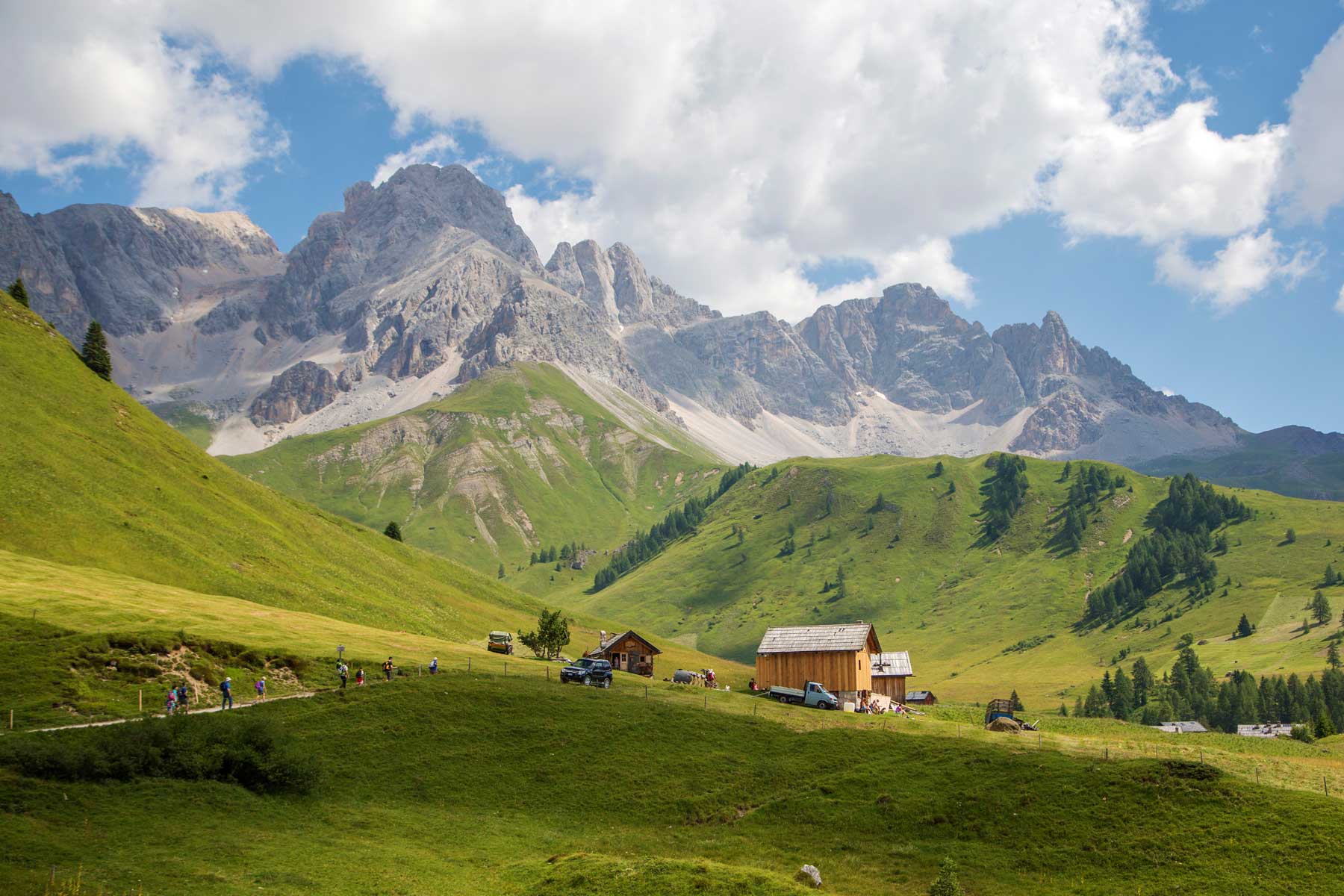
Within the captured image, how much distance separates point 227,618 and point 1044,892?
72.1 metres

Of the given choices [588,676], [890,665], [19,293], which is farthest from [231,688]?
[19,293]

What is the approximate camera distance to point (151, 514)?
4582 inches

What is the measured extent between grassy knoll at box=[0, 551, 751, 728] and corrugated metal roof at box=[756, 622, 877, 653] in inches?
957

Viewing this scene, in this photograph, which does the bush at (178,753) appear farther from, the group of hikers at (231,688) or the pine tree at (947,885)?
the pine tree at (947,885)

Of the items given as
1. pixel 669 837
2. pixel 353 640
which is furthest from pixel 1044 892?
pixel 353 640

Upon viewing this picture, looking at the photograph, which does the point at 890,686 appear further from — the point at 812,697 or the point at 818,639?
the point at 812,697

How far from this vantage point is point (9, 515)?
10062cm

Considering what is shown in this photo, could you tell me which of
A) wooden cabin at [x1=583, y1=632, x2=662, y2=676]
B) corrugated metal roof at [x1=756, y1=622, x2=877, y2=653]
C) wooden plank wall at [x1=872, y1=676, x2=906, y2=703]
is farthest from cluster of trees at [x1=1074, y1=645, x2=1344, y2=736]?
wooden cabin at [x1=583, y1=632, x2=662, y2=676]

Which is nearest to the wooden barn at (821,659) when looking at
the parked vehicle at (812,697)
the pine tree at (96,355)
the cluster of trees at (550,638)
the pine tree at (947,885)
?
the parked vehicle at (812,697)

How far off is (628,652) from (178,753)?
2411 inches

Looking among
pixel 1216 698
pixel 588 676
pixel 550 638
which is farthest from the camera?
pixel 1216 698

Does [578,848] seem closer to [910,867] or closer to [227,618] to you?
[910,867]

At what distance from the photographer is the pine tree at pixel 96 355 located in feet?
495

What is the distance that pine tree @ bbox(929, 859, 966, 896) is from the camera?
4428 cm
